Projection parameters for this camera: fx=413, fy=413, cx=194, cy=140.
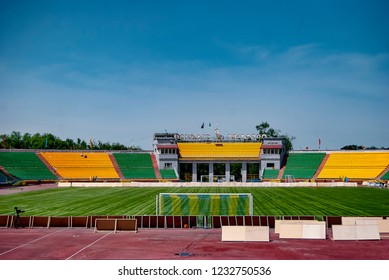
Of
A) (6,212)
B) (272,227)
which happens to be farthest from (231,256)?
(6,212)

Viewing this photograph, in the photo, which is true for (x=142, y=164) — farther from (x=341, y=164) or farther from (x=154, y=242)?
(x=154, y=242)

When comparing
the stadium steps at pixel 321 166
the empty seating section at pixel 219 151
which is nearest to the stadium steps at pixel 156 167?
the empty seating section at pixel 219 151

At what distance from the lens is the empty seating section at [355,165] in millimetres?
94750

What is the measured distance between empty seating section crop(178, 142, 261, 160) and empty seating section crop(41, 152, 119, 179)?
19.6 m

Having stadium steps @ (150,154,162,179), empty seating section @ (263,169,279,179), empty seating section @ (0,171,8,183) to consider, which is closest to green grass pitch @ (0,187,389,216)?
empty seating section @ (0,171,8,183)

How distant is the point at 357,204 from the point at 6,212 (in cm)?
4022

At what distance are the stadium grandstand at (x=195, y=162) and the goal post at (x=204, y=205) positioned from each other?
134 feet

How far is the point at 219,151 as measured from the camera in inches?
4309

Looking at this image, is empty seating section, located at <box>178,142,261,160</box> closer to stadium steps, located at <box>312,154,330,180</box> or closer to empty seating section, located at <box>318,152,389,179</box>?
stadium steps, located at <box>312,154,330,180</box>

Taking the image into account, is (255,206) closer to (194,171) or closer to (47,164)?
(194,171)

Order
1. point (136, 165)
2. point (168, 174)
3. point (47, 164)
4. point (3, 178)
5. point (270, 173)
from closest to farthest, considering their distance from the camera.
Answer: point (3, 178) < point (270, 173) < point (168, 174) < point (47, 164) < point (136, 165)

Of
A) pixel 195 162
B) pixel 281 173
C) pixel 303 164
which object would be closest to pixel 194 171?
pixel 195 162

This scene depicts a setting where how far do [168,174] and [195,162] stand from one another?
28.1ft

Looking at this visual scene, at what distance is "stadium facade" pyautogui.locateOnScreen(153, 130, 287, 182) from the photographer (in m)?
105
